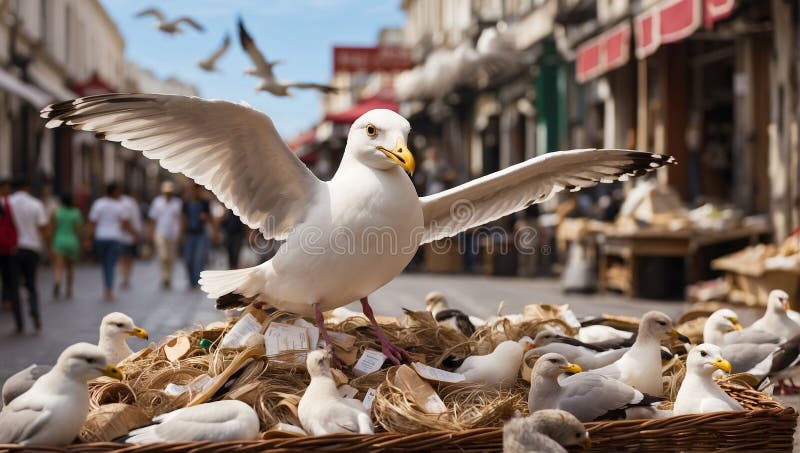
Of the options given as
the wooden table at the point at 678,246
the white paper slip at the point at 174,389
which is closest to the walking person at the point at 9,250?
the white paper slip at the point at 174,389

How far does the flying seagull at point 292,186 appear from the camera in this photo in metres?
3.79

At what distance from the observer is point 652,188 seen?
1107cm

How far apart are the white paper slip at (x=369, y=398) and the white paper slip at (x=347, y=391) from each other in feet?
0.17

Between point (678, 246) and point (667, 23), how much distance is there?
2.65 m

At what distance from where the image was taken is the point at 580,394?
11.2 feet

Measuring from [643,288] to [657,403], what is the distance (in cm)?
740

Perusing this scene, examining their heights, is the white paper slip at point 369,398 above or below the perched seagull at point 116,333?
below

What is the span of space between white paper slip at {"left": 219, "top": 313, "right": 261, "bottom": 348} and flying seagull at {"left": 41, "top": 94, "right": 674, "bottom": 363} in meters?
0.09

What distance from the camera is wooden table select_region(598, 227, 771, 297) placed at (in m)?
10.3

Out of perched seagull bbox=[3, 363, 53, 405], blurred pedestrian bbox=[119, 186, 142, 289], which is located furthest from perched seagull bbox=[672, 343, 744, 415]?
blurred pedestrian bbox=[119, 186, 142, 289]

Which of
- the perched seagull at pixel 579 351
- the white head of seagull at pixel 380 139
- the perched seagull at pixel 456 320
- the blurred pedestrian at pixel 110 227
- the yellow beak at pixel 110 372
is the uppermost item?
the white head of seagull at pixel 380 139

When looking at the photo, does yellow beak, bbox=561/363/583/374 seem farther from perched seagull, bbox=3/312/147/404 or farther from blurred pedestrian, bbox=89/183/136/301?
blurred pedestrian, bbox=89/183/136/301

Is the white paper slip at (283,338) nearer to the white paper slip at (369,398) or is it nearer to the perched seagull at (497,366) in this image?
the white paper slip at (369,398)

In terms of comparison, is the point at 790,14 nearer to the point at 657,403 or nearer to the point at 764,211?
the point at 764,211
